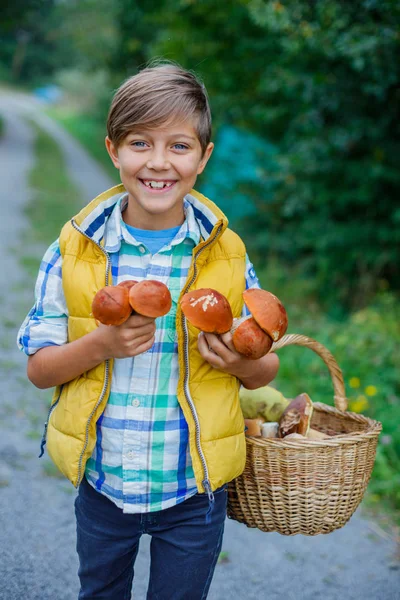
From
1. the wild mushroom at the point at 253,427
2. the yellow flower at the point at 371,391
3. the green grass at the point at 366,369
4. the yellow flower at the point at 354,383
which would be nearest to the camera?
the wild mushroom at the point at 253,427

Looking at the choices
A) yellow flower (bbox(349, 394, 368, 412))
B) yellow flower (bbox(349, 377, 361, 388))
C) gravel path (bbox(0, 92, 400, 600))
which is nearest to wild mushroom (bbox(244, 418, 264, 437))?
gravel path (bbox(0, 92, 400, 600))

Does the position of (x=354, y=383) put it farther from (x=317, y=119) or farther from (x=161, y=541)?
(x=161, y=541)

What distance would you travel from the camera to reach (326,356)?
248 centimetres

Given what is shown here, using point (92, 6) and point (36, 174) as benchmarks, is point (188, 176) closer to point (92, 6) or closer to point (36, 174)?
point (36, 174)

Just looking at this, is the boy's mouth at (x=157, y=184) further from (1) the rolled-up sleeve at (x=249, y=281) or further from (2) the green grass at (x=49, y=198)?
(2) the green grass at (x=49, y=198)

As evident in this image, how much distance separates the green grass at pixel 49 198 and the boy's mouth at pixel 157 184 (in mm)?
7573

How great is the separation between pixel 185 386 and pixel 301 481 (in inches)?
22.0

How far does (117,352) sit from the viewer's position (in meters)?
1.83

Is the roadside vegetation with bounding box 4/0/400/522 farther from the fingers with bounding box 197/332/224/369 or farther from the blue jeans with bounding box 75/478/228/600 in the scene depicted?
the blue jeans with bounding box 75/478/228/600

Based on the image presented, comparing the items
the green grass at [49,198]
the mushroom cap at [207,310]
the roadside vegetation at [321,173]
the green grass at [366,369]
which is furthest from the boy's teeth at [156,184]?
the green grass at [49,198]

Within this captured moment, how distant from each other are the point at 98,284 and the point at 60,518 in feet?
6.79

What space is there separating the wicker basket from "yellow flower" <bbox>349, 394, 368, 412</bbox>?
8.52 ft

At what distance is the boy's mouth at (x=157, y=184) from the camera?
78.5 inches

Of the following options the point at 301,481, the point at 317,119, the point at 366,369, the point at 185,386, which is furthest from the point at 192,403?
the point at 317,119
